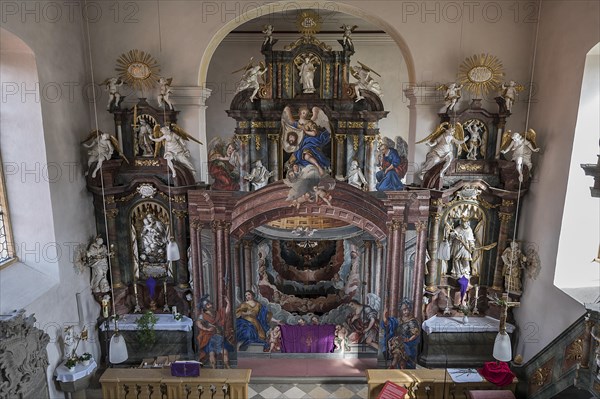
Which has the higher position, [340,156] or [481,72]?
[481,72]

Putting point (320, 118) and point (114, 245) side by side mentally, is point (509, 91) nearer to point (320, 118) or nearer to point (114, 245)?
point (320, 118)

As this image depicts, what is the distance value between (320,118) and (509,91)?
3.99 m

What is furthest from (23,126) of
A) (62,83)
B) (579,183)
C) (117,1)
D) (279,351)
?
(579,183)

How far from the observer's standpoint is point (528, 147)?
9.58 meters

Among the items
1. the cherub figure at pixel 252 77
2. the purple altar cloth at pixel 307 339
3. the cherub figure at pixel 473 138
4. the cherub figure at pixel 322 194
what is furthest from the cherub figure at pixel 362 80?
the purple altar cloth at pixel 307 339

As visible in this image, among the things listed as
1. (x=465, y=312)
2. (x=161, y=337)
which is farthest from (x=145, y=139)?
(x=465, y=312)

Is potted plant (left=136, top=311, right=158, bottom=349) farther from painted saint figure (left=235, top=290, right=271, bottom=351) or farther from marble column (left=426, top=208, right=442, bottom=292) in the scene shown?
marble column (left=426, top=208, right=442, bottom=292)

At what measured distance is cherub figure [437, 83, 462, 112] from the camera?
957 centimetres

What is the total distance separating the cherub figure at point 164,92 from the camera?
31.4 ft

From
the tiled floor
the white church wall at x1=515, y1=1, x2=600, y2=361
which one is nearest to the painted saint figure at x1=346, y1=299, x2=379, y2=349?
the tiled floor

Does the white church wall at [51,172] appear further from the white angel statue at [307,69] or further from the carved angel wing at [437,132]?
the carved angel wing at [437,132]

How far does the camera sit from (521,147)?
9531 millimetres

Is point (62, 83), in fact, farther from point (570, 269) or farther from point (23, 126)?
point (570, 269)

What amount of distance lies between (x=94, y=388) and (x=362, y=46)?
11616 millimetres
